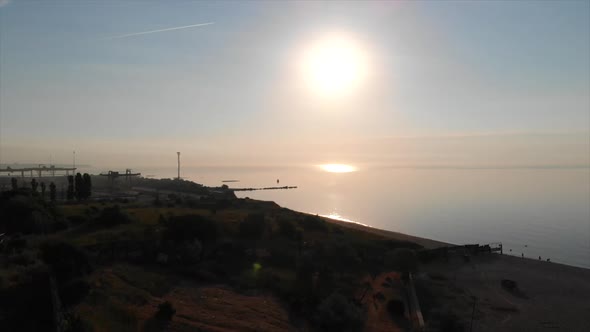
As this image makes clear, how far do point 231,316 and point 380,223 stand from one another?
54.1 meters

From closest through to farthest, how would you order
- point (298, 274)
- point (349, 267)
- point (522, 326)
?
point (522, 326), point (298, 274), point (349, 267)

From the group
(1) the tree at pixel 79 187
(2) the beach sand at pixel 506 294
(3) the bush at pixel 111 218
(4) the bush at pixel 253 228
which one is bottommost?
(2) the beach sand at pixel 506 294

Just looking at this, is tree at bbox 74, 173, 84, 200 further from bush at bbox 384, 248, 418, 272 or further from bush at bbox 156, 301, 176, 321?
bush at bbox 156, 301, 176, 321

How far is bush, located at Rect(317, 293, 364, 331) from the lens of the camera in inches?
653

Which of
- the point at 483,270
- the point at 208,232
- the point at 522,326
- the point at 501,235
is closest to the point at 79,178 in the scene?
the point at 208,232

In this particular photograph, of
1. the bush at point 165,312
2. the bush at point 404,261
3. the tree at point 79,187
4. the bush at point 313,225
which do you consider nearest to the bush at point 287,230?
the bush at point 313,225

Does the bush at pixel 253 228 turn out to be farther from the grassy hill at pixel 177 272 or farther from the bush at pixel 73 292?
the bush at pixel 73 292

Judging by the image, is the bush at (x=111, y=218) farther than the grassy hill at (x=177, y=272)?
Yes

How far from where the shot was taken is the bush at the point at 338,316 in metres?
Result: 16.6

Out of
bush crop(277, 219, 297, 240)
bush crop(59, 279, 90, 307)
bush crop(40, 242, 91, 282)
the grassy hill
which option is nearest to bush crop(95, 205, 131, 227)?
the grassy hill

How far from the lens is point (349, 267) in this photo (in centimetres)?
2652

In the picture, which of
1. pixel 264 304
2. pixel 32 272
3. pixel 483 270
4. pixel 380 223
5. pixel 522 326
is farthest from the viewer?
pixel 380 223

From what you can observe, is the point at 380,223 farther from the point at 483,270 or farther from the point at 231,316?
the point at 231,316

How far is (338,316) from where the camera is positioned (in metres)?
16.7
